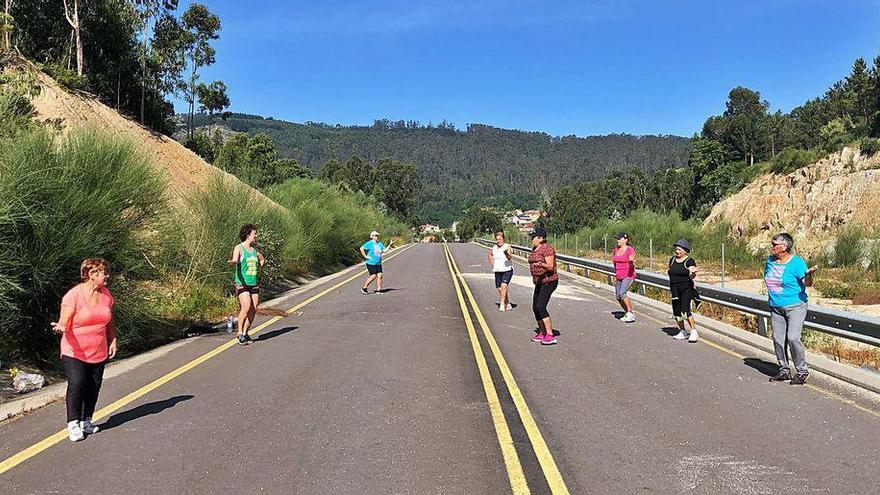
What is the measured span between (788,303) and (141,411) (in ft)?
23.2

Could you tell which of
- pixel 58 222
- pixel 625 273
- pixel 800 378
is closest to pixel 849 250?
pixel 625 273

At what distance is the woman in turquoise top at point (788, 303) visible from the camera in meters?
7.75

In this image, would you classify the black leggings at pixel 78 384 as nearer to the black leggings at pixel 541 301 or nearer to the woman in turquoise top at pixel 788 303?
the black leggings at pixel 541 301

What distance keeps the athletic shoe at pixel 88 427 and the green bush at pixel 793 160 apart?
51.1 m

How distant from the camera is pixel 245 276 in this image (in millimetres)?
10359

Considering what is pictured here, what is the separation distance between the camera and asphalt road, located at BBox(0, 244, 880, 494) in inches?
187

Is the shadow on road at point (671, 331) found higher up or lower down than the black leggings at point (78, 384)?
lower down

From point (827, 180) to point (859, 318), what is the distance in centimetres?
3955

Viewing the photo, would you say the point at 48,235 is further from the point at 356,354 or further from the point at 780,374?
the point at 780,374

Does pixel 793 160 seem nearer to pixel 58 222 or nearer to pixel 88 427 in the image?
pixel 58 222

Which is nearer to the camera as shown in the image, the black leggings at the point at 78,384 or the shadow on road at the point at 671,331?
the black leggings at the point at 78,384

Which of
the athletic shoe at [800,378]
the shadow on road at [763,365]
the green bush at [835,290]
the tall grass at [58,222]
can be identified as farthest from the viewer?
the green bush at [835,290]

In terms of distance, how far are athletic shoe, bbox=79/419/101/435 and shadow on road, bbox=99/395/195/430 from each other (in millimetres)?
129

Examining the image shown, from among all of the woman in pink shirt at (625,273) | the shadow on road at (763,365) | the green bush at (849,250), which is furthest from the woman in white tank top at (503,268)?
the green bush at (849,250)
